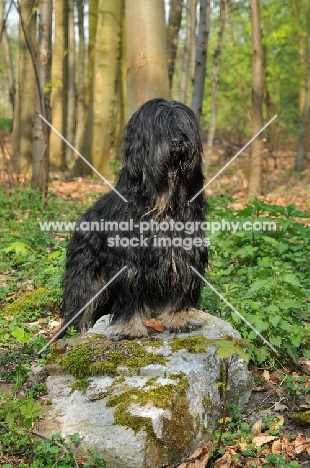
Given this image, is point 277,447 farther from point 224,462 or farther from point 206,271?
point 206,271

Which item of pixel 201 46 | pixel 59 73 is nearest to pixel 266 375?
pixel 201 46

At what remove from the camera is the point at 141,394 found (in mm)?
3467

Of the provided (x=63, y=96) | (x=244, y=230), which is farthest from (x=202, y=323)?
(x=63, y=96)

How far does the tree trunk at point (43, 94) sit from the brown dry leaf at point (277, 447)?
595cm

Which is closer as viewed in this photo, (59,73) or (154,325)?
(154,325)

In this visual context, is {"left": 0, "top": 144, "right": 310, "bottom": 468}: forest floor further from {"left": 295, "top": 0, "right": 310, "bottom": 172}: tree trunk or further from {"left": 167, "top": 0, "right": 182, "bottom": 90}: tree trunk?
{"left": 295, "top": 0, "right": 310, "bottom": 172}: tree trunk

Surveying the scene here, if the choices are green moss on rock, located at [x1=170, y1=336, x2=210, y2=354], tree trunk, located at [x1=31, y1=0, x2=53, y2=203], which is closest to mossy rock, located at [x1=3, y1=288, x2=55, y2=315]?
green moss on rock, located at [x1=170, y1=336, x2=210, y2=354]

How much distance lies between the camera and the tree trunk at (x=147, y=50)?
671cm

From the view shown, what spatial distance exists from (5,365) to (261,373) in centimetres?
187

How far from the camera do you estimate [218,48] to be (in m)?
12.3

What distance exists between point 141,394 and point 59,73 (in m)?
13.3

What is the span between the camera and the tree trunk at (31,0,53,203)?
862 cm

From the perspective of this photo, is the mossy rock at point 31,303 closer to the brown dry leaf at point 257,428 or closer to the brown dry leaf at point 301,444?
the brown dry leaf at point 257,428

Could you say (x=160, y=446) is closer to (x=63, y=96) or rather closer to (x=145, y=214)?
(x=145, y=214)
